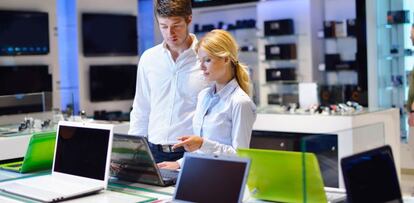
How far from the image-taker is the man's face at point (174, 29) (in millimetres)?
2893

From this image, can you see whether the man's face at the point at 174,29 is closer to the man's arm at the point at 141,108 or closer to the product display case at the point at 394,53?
the man's arm at the point at 141,108

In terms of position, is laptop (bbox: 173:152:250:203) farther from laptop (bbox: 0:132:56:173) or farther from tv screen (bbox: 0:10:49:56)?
tv screen (bbox: 0:10:49:56)

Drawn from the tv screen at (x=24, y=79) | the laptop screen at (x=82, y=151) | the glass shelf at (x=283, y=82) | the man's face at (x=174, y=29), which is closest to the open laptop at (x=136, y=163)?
the laptop screen at (x=82, y=151)

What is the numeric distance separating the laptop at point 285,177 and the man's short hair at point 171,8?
40.5 inches

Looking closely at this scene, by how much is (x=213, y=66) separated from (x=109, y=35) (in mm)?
5642

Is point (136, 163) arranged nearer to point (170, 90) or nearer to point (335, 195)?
point (170, 90)

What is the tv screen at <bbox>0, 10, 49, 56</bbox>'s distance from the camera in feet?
21.4

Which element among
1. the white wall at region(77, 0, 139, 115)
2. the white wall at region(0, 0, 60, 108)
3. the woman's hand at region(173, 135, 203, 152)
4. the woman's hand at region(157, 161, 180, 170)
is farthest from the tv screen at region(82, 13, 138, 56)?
the woman's hand at region(173, 135, 203, 152)

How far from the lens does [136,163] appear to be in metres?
2.53

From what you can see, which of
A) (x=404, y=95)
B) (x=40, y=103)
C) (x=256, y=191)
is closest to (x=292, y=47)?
(x=404, y=95)

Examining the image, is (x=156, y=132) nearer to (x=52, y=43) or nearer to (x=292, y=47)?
(x=52, y=43)

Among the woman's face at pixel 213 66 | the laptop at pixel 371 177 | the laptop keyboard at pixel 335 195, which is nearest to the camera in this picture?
the laptop at pixel 371 177

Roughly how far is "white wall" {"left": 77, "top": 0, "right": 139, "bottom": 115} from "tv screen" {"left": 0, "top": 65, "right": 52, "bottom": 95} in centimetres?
82

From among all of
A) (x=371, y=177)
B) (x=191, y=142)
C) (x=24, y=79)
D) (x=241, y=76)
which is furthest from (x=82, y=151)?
(x=24, y=79)
